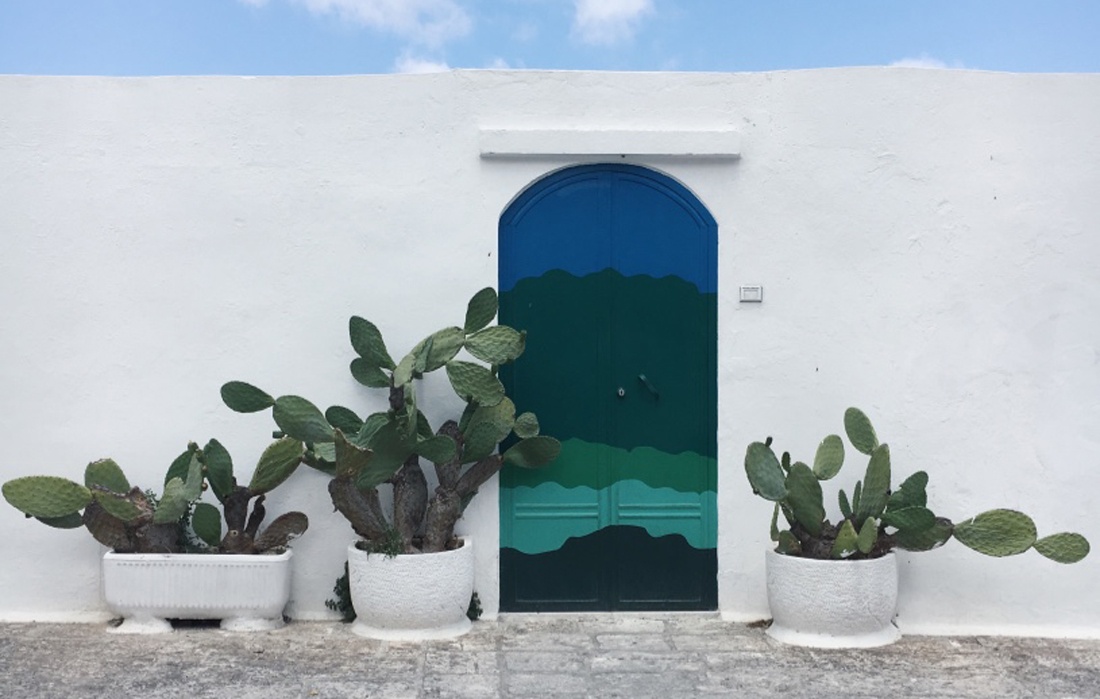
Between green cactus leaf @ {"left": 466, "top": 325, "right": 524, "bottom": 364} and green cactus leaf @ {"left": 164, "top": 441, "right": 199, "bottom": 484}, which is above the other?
green cactus leaf @ {"left": 466, "top": 325, "right": 524, "bottom": 364}

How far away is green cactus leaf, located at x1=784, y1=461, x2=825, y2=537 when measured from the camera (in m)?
5.54

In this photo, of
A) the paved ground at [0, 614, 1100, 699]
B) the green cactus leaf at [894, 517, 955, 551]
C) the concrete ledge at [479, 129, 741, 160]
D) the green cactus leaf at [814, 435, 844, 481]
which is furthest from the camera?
the concrete ledge at [479, 129, 741, 160]

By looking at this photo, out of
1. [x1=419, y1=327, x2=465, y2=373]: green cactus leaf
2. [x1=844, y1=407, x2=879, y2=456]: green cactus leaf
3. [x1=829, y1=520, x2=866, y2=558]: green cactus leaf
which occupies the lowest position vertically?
[x1=829, y1=520, x2=866, y2=558]: green cactus leaf

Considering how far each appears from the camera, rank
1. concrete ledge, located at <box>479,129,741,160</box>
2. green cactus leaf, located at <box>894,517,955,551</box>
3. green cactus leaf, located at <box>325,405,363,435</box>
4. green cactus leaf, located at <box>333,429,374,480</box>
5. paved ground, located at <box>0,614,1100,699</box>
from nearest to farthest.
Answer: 1. paved ground, located at <box>0,614,1100,699</box>
2. green cactus leaf, located at <box>333,429,374,480</box>
3. green cactus leaf, located at <box>894,517,955,551</box>
4. green cactus leaf, located at <box>325,405,363,435</box>
5. concrete ledge, located at <box>479,129,741,160</box>

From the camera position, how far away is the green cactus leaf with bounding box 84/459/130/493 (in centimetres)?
575

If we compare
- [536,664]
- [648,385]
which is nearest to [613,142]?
[648,385]

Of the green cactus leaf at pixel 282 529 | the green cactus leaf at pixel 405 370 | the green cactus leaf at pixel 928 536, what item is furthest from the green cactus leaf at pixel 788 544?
the green cactus leaf at pixel 282 529

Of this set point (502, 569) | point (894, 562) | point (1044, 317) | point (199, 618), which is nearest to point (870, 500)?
point (894, 562)

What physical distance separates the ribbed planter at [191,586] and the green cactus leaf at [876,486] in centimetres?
278

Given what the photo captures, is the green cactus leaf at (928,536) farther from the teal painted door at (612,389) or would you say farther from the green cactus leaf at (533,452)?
the green cactus leaf at (533,452)

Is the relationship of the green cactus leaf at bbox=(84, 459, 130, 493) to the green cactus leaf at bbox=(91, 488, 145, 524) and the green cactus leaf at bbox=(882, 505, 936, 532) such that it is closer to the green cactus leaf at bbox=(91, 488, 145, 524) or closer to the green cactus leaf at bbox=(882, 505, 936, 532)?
the green cactus leaf at bbox=(91, 488, 145, 524)

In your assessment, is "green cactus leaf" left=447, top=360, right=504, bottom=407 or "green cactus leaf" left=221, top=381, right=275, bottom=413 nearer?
"green cactus leaf" left=447, top=360, right=504, bottom=407

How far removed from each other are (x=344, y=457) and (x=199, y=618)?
1.16 meters

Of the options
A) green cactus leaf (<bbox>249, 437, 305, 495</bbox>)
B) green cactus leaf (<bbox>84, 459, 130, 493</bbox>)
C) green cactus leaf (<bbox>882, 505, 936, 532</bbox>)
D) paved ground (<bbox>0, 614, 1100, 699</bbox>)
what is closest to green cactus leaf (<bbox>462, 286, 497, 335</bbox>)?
green cactus leaf (<bbox>249, 437, 305, 495</bbox>)
